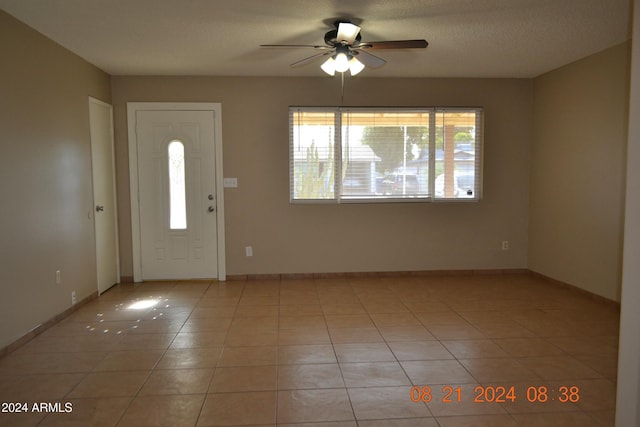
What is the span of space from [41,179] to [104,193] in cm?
132

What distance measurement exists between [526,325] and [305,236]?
270 centimetres

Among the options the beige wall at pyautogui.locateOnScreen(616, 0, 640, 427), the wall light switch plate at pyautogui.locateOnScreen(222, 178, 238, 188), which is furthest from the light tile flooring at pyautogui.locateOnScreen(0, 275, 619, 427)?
the wall light switch plate at pyautogui.locateOnScreen(222, 178, 238, 188)

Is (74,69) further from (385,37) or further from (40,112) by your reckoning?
(385,37)

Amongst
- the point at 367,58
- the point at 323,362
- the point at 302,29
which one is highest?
the point at 302,29

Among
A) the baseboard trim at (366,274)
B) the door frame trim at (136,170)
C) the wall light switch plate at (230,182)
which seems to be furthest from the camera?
the baseboard trim at (366,274)

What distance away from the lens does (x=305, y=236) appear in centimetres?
538

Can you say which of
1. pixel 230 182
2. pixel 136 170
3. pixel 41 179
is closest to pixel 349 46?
pixel 230 182

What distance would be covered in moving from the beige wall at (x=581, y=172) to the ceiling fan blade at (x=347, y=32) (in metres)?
2.71

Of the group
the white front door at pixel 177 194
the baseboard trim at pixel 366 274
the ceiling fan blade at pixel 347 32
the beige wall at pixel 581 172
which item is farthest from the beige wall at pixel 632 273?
the white front door at pixel 177 194

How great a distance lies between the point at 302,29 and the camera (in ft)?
11.7

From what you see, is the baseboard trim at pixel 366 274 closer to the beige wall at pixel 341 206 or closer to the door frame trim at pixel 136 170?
the beige wall at pixel 341 206

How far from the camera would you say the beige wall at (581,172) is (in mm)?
4117

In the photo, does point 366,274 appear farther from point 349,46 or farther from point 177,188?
point 349,46

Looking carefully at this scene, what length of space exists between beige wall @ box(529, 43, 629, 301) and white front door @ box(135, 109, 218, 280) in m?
4.07
